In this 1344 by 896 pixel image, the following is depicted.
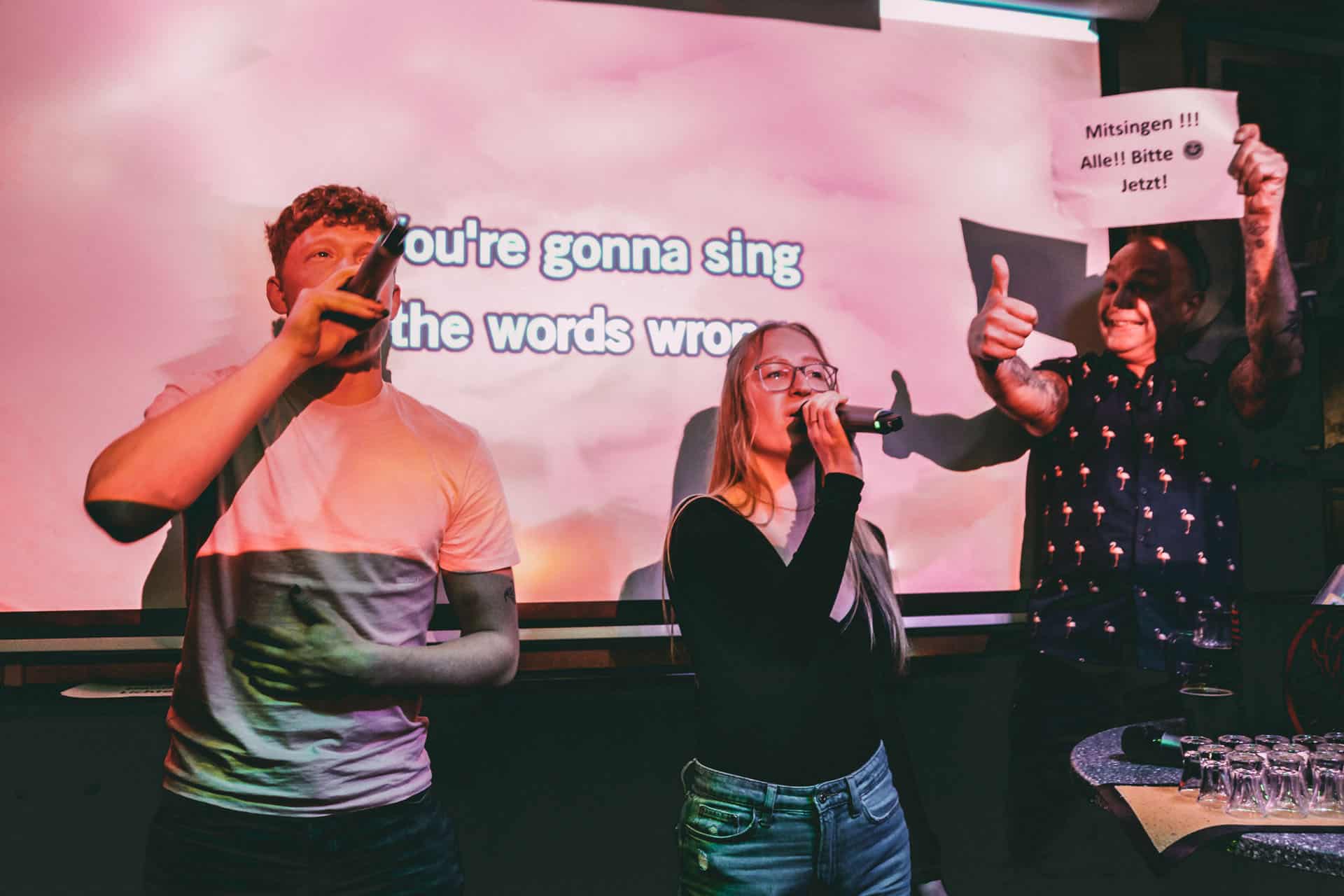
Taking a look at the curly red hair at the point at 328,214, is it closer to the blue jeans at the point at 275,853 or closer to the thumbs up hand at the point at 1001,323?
the blue jeans at the point at 275,853

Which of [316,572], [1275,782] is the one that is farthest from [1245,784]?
[316,572]

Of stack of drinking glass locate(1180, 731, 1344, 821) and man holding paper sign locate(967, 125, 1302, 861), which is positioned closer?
stack of drinking glass locate(1180, 731, 1344, 821)

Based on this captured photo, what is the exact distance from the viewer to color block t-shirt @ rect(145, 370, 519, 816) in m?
1.63

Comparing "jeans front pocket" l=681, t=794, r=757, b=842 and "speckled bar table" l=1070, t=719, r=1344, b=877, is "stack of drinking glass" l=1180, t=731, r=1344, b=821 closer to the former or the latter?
"speckled bar table" l=1070, t=719, r=1344, b=877

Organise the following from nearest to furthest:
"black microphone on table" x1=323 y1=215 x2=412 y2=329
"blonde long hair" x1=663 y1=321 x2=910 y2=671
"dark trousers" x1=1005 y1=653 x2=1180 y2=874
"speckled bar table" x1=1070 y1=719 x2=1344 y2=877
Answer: "speckled bar table" x1=1070 y1=719 x2=1344 y2=877, "black microphone on table" x1=323 y1=215 x2=412 y2=329, "blonde long hair" x1=663 y1=321 x2=910 y2=671, "dark trousers" x1=1005 y1=653 x2=1180 y2=874

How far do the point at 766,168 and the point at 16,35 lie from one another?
1837 mm

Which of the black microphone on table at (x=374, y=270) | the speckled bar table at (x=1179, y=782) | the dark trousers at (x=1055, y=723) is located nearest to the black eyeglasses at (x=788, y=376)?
the black microphone on table at (x=374, y=270)

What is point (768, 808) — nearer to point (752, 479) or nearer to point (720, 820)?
point (720, 820)

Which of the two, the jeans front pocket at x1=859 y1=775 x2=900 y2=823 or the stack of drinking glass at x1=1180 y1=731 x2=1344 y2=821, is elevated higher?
the stack of drinking glass at x1=1180 y1=731 x2=1344 y2=821

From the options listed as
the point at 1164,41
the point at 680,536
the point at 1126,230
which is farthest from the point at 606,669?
the point at 1164,41

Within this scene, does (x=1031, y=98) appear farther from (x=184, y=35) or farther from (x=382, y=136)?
(x=184, y=35)

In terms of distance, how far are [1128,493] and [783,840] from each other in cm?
149

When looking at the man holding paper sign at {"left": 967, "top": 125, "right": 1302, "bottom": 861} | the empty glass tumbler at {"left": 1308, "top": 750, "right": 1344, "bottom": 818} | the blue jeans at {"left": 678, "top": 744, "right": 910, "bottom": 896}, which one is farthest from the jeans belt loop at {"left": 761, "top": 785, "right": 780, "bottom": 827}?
the man holding paper sign at {"left": 967, "top": 125, "right": 1302, "bottom": 861}

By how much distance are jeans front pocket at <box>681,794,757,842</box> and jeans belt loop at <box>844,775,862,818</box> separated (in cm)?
17
